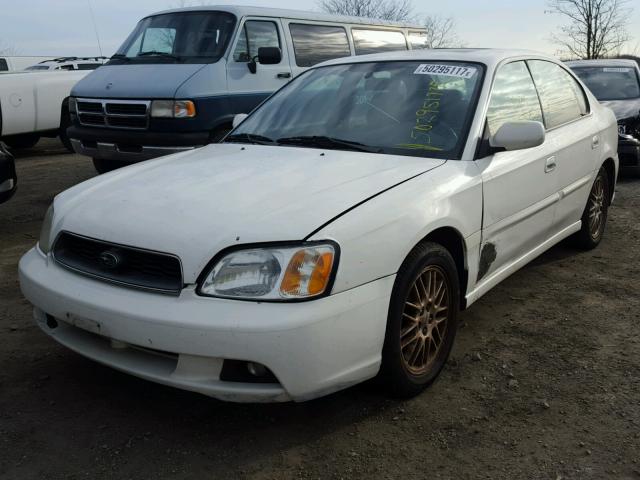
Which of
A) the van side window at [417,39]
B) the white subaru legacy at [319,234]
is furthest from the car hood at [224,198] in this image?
the van side window at [417,39]

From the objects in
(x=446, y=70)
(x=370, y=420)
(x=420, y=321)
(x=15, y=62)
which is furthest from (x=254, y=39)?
(x=15, y=62)

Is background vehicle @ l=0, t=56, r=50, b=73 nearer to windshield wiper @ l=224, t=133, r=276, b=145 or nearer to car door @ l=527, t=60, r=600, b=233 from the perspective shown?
windshield wiper @ l=224, t=133, r=276, b=145

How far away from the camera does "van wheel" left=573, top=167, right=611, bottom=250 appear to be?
483 cm

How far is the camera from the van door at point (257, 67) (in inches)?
270

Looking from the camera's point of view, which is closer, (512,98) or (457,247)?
(457,247)

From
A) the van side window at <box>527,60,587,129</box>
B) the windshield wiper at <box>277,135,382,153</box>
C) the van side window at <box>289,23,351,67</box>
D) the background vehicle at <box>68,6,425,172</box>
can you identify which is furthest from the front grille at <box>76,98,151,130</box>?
the van side window at <box>527,60,587,129</box>

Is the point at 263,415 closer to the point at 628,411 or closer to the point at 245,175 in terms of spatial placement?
the point at 245,175

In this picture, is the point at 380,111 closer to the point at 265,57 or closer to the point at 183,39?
the point at 265,57

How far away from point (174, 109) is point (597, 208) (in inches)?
156

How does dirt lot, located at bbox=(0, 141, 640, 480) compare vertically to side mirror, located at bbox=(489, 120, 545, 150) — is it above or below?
below

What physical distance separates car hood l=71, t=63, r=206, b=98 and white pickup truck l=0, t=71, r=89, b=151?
3.15 metres

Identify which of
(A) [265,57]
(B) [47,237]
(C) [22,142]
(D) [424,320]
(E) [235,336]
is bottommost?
(C) [22,142]

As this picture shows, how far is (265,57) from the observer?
701cm

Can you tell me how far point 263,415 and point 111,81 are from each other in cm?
517
